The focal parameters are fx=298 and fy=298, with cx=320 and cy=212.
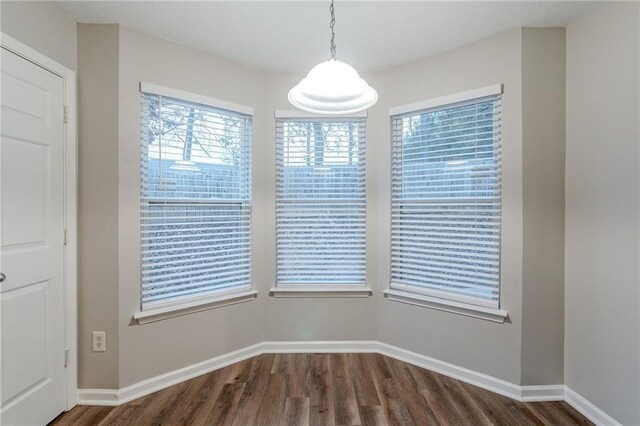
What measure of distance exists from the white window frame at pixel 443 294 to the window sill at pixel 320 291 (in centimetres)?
22

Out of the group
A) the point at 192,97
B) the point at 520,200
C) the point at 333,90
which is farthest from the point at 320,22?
the point at 520,200

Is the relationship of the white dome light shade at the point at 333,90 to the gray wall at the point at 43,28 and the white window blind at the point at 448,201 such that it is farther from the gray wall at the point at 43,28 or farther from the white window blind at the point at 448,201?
the gray wall at the point at 43,28

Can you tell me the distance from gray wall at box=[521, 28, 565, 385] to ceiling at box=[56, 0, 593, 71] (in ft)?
0.71

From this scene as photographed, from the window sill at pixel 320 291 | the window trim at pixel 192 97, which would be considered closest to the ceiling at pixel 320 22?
the window trim at pixel 192 97

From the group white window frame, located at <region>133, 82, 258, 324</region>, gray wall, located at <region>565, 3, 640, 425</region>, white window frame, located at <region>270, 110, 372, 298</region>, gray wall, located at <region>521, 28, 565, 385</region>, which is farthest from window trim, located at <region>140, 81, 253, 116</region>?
gray wall, located at <region>565, 3, 640, 425</region>

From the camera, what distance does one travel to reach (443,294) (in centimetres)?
230

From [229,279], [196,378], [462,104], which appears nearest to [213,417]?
[196,378]

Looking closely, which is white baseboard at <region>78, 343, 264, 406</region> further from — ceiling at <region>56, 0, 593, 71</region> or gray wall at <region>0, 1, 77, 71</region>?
ceiling at <region>56, 0, 593, 71</region>

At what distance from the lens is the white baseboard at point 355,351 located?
194 cm

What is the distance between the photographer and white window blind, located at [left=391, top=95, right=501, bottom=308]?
2123 mm

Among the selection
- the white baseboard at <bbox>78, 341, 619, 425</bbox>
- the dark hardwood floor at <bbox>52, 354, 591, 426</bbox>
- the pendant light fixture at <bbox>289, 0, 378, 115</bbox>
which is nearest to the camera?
the pendant light fixture at <bbox>289, 0, 378, 115</bbox>

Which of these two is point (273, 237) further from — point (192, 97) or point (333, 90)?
point (333, 90)

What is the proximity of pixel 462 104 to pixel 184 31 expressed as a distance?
2.05 metres

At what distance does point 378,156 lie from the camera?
2.59m
